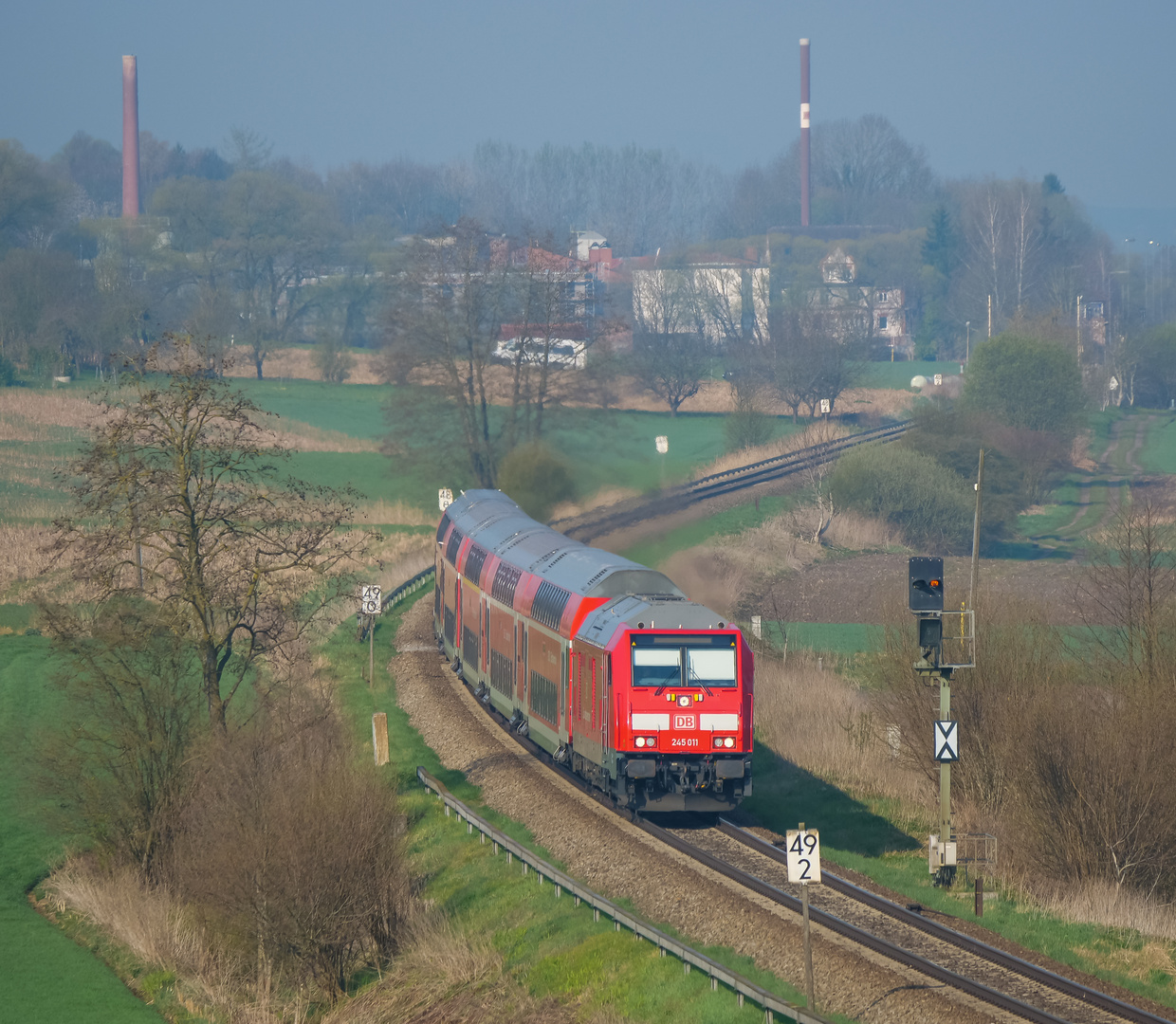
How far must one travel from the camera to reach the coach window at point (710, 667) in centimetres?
2145

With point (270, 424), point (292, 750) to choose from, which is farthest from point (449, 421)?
point (292, 750)

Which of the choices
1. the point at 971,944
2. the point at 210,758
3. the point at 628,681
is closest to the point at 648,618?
the point at 628,681

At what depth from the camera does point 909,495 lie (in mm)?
64812

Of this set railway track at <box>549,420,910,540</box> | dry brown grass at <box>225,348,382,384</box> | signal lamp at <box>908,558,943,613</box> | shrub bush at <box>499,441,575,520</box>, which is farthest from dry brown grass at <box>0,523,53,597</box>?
dry brown grass at <box>225,348,382,384</box>

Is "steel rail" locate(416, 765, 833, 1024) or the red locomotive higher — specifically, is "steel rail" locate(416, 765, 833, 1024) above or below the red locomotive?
below

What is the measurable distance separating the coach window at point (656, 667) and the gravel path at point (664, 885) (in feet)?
7.80

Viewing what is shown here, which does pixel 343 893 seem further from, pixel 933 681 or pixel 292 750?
pixel 933 681

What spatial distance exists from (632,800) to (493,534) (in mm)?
11738

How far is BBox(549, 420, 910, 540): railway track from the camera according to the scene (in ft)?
164

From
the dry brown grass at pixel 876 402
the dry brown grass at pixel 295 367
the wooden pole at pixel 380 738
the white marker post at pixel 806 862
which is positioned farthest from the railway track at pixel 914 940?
the dry brown grass at pixel 295 367

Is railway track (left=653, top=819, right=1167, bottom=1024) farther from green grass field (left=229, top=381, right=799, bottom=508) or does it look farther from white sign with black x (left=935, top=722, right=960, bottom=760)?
green grass field (left=229, top=381, right=799, bottom=508)

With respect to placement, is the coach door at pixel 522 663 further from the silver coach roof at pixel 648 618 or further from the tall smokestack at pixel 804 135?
the tall smokestack at pixel 804 135

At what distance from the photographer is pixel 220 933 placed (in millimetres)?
21938

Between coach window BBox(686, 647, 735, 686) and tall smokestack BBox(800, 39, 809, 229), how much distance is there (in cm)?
17356
